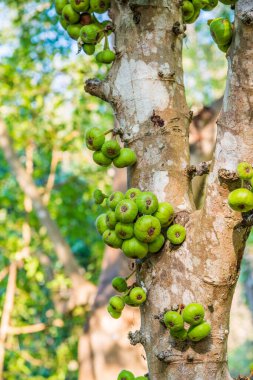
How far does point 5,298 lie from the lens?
6.02 meters

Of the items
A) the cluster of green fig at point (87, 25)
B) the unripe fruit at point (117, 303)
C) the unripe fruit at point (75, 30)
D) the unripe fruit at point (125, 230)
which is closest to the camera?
the unripe fruit at point (125, 230)

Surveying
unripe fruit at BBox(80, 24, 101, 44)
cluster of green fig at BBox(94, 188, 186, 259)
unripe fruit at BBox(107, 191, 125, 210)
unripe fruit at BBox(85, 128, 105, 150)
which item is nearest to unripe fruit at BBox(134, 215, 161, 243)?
cluster of green fig at BBox(94, 188, 186, 259)

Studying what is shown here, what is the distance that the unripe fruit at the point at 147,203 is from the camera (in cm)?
148

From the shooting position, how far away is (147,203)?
1.48 meters

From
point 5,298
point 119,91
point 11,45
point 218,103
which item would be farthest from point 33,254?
point 119,91

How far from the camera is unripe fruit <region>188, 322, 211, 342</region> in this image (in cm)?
141

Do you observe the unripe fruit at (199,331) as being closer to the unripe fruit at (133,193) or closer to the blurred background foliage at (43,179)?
the unripe fruit at (133,193)

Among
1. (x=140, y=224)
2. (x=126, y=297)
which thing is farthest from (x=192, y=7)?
(x=126, y=297)

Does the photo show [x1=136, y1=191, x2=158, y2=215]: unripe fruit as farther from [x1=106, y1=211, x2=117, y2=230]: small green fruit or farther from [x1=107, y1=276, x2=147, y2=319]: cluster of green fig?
[x1=107, y1=276, x2=147, y2=319]: cluster of green fig

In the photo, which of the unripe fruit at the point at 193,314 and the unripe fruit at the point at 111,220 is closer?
the unripe fruit at the point at 193,314

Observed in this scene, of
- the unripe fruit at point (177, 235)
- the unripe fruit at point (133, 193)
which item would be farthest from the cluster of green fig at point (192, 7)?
the unripe fruit at point (177, 235)

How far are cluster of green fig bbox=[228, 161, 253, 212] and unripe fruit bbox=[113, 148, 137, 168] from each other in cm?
38

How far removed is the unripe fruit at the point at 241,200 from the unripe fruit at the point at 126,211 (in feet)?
0.94

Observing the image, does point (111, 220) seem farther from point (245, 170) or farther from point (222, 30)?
point (222, 30)
